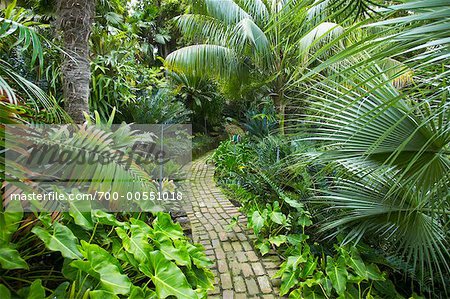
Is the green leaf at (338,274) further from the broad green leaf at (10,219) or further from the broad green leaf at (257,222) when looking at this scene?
the broad green leaf at (10,219)

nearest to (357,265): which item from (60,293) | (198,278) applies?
(198,278)

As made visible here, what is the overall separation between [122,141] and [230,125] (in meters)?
9.82

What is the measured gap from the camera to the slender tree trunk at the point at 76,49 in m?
2.33

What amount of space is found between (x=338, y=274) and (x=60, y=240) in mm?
1745

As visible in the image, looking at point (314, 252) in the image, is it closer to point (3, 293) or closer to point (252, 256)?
point (252, 256)

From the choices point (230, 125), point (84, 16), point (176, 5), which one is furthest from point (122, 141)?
point (176, 5)

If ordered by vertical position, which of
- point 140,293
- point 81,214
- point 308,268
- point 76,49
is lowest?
point 308,268

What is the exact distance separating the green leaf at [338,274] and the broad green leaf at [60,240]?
1.60 meters

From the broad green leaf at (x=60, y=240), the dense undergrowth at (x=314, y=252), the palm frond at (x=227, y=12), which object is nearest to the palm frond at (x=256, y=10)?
the palm frond at (x=227, y=12)

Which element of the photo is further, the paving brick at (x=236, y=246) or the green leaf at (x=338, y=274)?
the paving brick at (x=236, y=246)

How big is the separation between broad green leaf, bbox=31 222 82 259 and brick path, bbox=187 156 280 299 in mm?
981

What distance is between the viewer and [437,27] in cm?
58

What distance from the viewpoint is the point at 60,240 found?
4.04 feet

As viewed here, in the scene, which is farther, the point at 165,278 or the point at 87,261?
the point at 165,278
